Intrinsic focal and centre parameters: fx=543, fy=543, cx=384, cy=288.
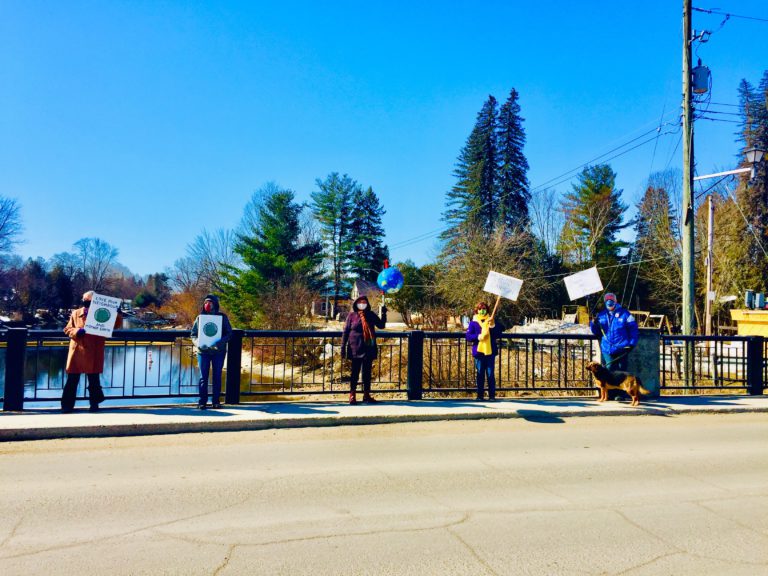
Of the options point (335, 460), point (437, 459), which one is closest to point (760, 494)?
point (437, 459)

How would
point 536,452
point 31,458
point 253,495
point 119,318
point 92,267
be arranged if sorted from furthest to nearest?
1. point 92,267
2. point 119,318
3. point 536,452
4. point 31,458
5. point 253,495

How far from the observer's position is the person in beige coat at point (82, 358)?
27.5 ft

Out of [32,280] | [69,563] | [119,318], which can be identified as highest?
[32,280]

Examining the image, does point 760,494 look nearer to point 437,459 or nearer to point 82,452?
point 437,459

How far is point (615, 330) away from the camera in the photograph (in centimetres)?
1054

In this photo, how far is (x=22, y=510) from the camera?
4.72 metres

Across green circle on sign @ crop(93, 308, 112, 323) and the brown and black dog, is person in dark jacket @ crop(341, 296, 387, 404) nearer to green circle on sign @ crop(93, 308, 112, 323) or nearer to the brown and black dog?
green circle on sign @ crop(93, 308, 112, 323)

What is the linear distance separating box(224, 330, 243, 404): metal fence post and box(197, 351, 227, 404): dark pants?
276 mm

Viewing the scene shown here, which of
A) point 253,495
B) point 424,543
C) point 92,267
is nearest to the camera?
point 424,543

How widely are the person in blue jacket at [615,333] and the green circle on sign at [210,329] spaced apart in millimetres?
7195

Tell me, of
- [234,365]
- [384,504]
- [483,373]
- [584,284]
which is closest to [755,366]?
[584,284]

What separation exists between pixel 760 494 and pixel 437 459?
11.0 feet

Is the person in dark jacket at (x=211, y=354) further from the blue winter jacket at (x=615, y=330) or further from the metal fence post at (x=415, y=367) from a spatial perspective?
the blue winter jacket at (x=615, y=330)

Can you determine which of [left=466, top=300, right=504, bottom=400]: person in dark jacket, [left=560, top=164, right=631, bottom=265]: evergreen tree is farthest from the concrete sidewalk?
[left=560, top=164, right=631, bottom=265]: evergreen tree
